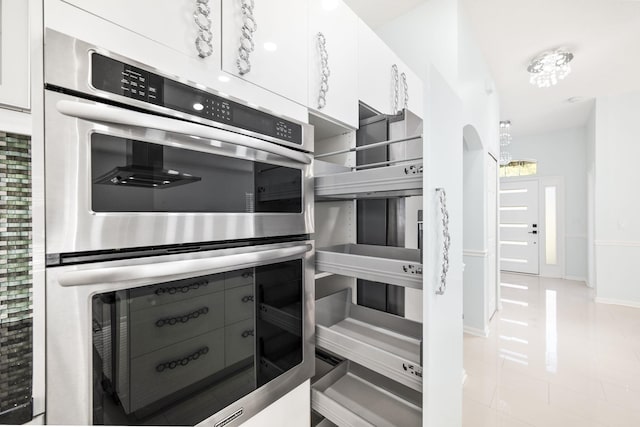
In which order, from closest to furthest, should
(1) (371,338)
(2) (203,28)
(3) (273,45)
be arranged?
(2) (203,28), (3) (273,45), (1) (371,338)

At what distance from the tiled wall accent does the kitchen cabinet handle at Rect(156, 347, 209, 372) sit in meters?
0.25

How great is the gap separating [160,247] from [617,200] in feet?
18.9

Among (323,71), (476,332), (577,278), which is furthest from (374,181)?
(577,278)

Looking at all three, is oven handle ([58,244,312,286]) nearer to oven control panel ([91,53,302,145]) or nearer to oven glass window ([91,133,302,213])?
oven glass window ([91,133,302,213])

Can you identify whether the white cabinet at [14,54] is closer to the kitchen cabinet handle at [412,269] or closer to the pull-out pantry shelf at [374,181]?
the pull-out pantry shelf at [374,181]

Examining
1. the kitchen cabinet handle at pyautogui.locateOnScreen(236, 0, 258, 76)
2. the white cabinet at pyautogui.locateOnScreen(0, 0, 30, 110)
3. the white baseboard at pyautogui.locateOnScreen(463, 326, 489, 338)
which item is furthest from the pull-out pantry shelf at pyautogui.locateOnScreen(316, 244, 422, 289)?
the white baseboard at pyautogui.locateOnScreen(463, 326, 489, 338)

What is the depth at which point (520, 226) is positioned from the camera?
587cm

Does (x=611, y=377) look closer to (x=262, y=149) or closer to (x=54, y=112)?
(x=262, y=149)

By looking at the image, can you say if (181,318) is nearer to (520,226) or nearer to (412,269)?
(412,269)

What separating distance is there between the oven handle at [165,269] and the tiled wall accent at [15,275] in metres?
0.09

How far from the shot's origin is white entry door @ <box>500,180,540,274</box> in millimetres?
5723

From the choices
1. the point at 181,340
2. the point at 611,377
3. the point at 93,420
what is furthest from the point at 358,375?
the point at 611,377

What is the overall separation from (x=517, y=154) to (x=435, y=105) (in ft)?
21.4

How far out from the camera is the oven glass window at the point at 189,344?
67 cm
